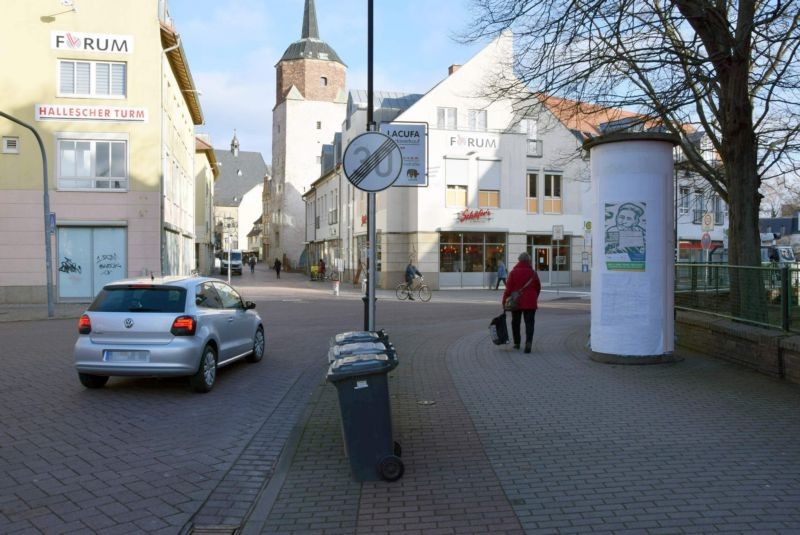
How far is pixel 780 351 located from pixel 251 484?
23.1 feet

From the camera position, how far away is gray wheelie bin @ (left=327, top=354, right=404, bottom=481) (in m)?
5.16

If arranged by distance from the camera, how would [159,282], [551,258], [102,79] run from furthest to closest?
[551,258], [102,79], [159,282]

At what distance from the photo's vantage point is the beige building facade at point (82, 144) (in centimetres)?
2447

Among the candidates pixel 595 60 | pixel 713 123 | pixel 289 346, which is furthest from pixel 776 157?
pixel 289 346

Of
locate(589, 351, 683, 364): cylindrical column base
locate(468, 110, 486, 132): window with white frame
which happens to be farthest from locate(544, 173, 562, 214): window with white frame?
locate(589, 351, 683, 364): cylindrical column base

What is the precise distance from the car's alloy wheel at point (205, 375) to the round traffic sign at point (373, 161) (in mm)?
2967

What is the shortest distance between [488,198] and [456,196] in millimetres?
1857

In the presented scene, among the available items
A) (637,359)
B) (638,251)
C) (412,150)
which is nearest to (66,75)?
(412,150)

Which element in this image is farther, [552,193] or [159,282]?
[552,193]

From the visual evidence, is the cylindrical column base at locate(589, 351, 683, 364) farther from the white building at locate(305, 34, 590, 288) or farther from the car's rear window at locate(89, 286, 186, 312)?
the white building at locate(305, 34, 590, 288)

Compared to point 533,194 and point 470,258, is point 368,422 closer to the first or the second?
point 470,258

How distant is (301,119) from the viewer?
233 feet

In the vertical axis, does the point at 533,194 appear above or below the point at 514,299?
above

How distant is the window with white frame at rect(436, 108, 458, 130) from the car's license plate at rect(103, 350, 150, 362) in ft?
94.6
